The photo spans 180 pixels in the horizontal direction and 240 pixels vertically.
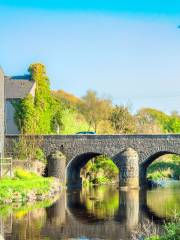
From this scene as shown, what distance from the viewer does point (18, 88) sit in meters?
61.4

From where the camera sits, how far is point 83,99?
110 m

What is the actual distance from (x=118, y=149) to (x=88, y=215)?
66.4ft

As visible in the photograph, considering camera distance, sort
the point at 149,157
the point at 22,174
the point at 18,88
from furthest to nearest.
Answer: the point at 18,88 → the point at 149,157 → the point at 22,174

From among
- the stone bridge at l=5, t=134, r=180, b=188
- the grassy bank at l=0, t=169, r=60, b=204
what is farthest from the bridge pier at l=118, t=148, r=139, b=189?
the grassy bank at l=0, t=169, r=60, b=204

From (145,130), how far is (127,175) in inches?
1386

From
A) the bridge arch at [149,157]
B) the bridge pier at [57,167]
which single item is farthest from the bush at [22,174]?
the bridge arch at [149,157]

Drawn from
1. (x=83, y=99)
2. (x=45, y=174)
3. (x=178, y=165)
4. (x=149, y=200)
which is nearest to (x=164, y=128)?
(x=83, y=99)

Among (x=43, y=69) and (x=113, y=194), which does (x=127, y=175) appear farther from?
(x=43, y=69)

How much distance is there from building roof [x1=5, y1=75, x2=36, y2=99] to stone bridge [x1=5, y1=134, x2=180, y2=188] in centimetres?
452

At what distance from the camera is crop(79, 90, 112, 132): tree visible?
9250 centimetres

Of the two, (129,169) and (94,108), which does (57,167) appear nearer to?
(129,169)

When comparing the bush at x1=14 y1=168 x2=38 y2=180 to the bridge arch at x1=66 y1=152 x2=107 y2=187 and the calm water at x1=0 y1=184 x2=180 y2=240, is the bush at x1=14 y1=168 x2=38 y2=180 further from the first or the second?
the bridge arch at x1=66 y1=152 x2=107 y2=187

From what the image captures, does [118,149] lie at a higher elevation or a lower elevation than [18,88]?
lower

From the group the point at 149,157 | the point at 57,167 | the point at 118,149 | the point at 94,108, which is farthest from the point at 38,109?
the point at 94,108
